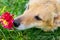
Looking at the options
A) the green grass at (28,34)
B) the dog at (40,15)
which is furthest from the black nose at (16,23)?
the green grass at (28,34)

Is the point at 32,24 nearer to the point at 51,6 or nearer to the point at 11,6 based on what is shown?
the point at 51,6

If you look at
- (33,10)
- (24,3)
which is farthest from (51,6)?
(24,3)

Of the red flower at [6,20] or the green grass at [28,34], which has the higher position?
the red flower at [6,20]

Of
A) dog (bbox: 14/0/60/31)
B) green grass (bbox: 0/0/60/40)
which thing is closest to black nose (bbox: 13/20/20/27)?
dog (bbox: 14/0/60/31)

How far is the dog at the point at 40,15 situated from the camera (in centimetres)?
283

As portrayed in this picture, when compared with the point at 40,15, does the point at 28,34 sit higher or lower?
lower

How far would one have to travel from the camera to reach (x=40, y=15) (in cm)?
284

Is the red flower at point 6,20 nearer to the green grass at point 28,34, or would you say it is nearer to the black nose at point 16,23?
the black nose at point 16,23

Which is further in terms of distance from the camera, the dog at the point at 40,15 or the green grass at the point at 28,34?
the green grass at the point at 28,34

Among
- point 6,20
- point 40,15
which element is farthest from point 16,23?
point 40,15

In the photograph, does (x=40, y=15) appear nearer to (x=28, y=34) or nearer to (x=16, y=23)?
(x=16, y=23)

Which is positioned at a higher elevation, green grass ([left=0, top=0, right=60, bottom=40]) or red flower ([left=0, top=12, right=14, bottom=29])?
red flower ([left=0, top=12, right=14, bottom=29])

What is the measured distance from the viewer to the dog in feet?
9.27

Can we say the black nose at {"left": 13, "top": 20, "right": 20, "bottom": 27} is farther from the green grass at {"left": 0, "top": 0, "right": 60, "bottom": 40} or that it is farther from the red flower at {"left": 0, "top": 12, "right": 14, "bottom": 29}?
the green grass at {"left": 0, "top": 0, "right": 60, "bottom": 40}
